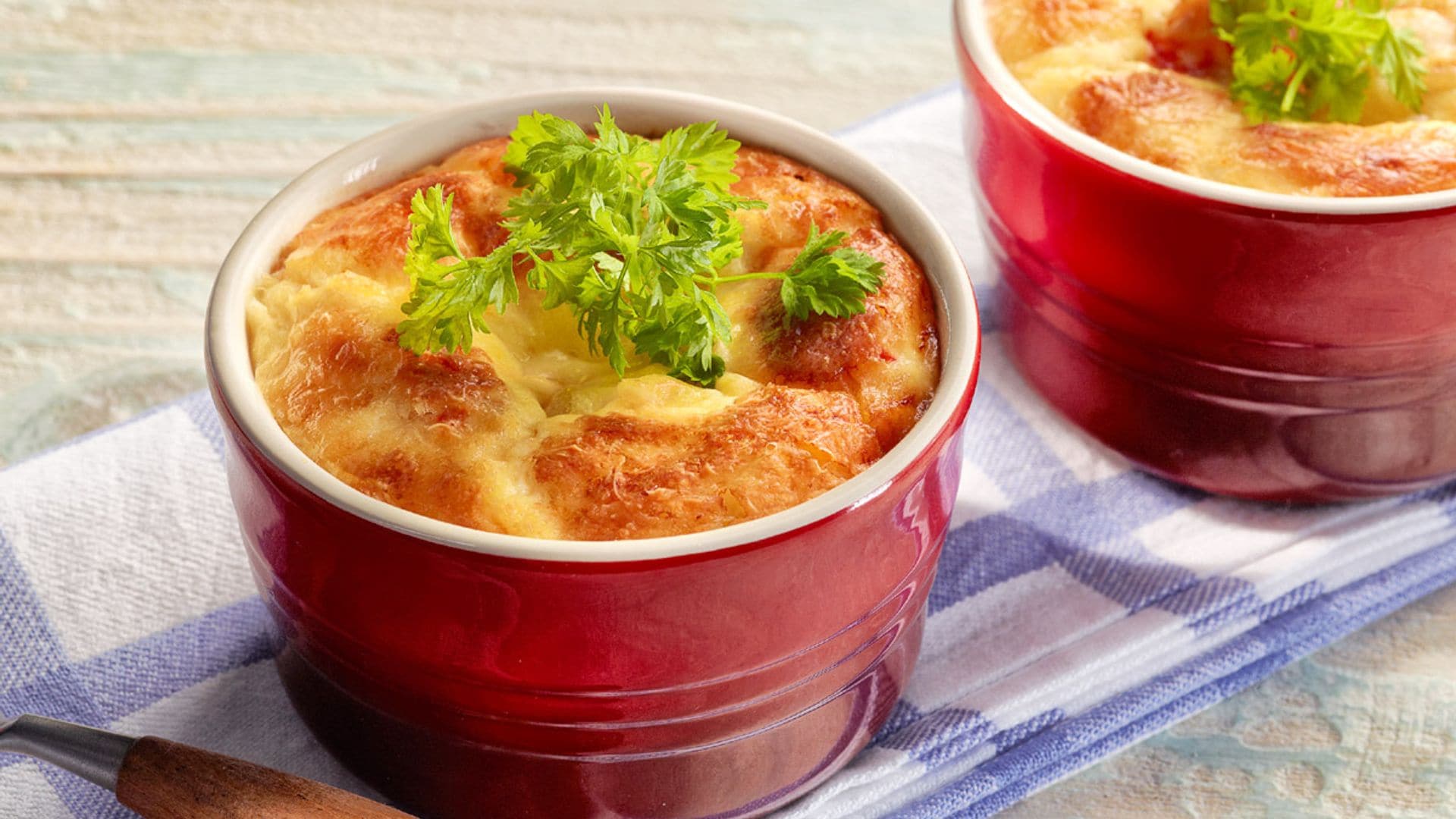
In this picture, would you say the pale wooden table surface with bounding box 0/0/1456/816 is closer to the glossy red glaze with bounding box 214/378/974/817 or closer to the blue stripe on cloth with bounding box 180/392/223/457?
the blue stripe on cloth with bounding box 180/392/223/457

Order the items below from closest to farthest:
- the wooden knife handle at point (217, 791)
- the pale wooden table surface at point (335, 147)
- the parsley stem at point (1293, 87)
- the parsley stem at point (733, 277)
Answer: the wooden knife handle at point (217, 791), the parsley stem at point (733, 277), the pale wooden table surface at point (335, 147), the parsley stem at point (1293, 87)

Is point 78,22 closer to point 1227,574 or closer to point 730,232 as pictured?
point 730,232

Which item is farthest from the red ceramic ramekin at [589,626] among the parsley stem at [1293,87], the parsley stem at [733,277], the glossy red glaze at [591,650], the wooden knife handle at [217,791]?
the parsley stem at [1293,87]

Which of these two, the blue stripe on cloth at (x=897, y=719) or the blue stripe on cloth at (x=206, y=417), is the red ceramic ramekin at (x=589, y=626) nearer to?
the blue stripe on cloth at (x=897, y=719)

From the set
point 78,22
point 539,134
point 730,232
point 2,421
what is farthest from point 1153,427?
point 78,22

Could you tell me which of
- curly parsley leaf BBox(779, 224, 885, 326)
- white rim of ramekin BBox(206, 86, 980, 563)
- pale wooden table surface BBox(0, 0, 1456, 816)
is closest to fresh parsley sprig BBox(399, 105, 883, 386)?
curly parsley leaf BBox(779, 224, 885, 326)

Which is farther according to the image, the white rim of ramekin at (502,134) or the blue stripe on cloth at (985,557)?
the blue stripe on cloth at (985,557)
